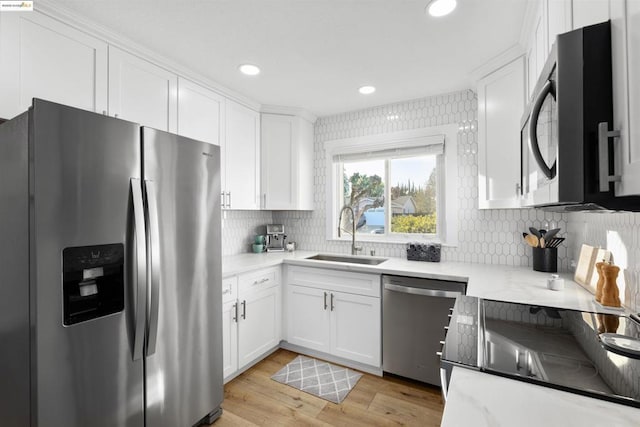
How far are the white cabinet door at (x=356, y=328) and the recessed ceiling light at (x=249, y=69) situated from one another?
1.95 meters

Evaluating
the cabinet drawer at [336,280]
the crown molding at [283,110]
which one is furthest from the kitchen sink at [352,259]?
the crown molding at [283,110]

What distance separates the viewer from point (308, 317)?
9.09ft

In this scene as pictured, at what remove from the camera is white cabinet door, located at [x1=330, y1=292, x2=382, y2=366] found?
2455 millimetres

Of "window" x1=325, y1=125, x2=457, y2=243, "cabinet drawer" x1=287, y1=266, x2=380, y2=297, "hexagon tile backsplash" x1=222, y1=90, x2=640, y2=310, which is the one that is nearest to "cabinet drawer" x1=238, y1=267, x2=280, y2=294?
"cabinet drawer" x1=287, y1=266, x2=380, y2=297

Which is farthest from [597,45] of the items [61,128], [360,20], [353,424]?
[353,424]

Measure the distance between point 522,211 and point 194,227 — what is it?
8.24 feet

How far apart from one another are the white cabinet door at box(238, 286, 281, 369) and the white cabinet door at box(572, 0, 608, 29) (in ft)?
7.89

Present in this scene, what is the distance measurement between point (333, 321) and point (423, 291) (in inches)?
33.7

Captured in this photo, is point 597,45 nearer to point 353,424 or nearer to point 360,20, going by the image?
point 360,20

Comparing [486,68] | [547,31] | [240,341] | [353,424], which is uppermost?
[486,68]

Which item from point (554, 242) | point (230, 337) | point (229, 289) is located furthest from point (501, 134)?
point (230, 337)

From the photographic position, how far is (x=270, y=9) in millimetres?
1632

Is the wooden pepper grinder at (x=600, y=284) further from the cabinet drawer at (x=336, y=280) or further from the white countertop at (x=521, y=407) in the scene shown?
the cabinet drawer at (x=336, y=280)

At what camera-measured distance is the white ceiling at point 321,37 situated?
1619mm
